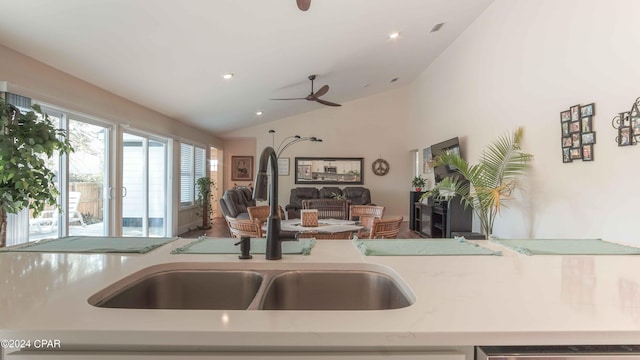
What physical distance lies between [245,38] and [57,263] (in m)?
2.95

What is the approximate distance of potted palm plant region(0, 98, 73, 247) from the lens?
2072 millimetres

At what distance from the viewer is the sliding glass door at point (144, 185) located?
487cm

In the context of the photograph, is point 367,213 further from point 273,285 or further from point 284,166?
point 284,166

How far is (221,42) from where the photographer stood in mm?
3316

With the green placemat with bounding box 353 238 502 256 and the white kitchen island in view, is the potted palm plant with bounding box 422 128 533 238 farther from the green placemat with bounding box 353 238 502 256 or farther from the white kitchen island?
the white kitchen island

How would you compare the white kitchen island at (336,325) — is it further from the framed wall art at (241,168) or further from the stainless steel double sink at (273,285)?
the framed wall art at (241,168)

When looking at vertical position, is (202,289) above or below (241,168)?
below

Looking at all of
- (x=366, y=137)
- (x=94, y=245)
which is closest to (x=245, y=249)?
(x=94, y=245)

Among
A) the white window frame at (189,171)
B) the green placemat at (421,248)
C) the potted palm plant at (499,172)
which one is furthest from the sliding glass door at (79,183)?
the potted palm plant at (499,172)

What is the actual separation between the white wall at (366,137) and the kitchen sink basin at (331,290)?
7163 millimetres

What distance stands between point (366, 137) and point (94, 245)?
7471 millimetres

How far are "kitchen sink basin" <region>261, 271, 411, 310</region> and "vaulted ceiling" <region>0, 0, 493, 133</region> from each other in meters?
2.56

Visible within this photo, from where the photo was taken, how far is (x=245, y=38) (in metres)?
3.36

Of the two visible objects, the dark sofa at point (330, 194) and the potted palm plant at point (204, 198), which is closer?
the potted palm plant at point (204, 198)
